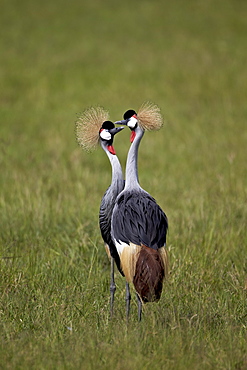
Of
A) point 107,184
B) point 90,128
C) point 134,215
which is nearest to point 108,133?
point 90,128

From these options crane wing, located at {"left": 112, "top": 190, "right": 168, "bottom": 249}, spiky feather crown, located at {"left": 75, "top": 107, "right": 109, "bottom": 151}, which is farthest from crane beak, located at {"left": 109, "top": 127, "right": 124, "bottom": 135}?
crane wing, located at {"left": 112, "top": 190, "right": 168, "bottom": 249}

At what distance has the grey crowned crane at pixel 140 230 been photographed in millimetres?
3516

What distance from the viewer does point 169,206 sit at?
6.89 m

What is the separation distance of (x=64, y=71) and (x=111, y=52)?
225 cm

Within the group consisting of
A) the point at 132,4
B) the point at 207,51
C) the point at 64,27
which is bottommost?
the point at 207,51

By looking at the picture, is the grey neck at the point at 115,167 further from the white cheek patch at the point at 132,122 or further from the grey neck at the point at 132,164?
the white cheek patch at the point at 132,122

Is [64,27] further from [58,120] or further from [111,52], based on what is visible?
[58,120]

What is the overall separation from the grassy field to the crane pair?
27 cm

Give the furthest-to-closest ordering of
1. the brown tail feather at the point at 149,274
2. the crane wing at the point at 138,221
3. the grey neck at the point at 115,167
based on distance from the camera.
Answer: the grey neck at the point at 115,167 → the crane wing at the point at 138,221 → the brown tail feather at the point at 149,274

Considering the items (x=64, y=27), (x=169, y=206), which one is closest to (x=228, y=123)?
(x=169, y=206)

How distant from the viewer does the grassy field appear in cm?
350

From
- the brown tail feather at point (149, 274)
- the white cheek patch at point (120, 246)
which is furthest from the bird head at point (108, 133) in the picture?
the brown tail feather at point (149, 274)

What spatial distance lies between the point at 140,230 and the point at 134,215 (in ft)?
0.32

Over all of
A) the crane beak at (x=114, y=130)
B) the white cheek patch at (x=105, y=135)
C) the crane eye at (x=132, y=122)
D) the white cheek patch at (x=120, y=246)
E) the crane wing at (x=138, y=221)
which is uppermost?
the crane eye at (x=132, y=122)
